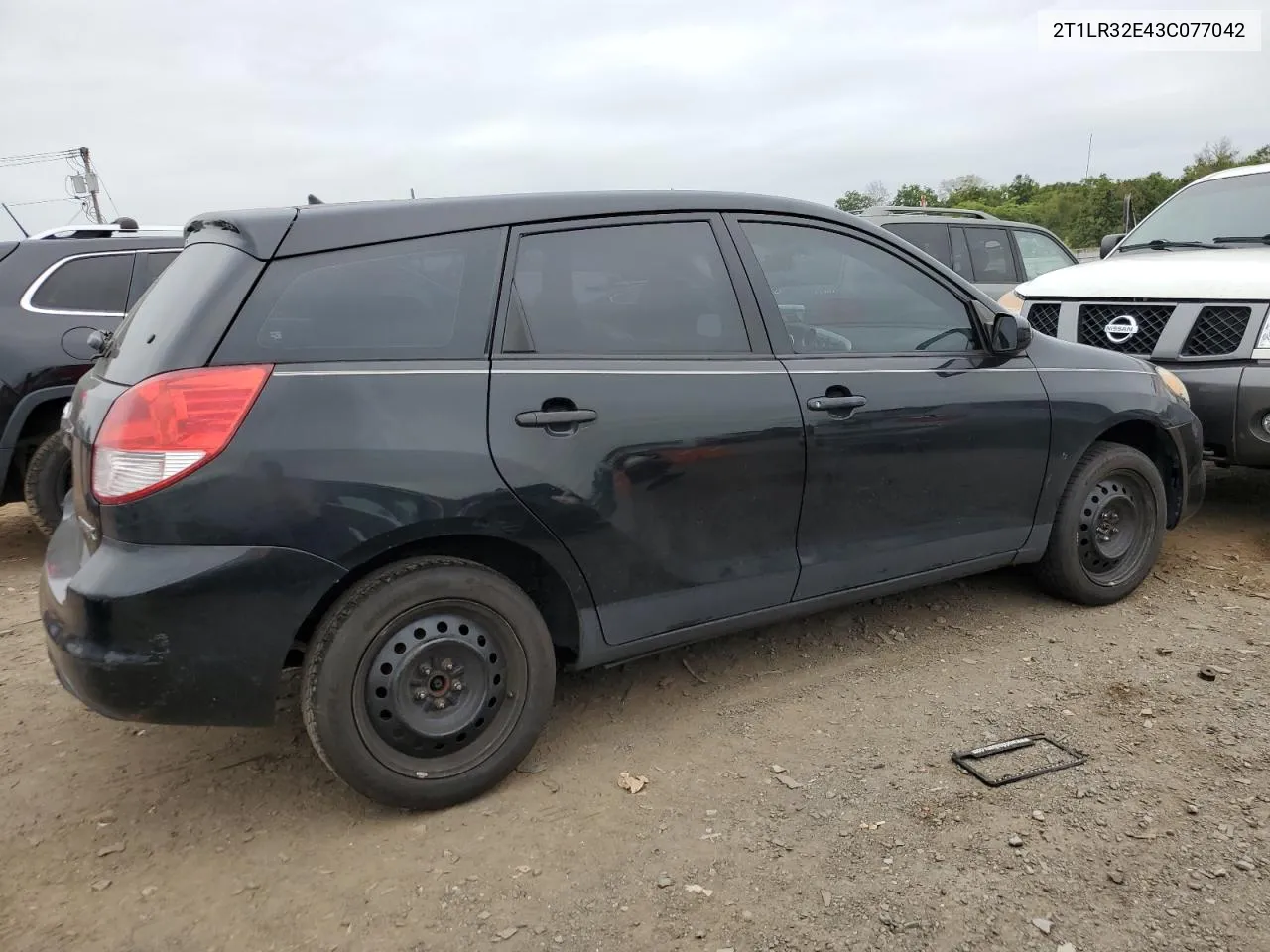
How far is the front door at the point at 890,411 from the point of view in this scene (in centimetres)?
320

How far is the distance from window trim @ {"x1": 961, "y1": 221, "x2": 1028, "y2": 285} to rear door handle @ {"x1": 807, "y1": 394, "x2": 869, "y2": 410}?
705 centimetres

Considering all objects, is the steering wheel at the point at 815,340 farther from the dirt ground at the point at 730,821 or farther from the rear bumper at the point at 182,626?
the rear bumper at the point at 182,626

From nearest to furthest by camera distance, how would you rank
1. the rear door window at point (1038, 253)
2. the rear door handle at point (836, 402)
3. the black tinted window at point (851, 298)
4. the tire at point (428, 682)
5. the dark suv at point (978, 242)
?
1. the tire at point (428, 682)
2. the rear door handle at point (836, 402)
3. the black tinted window at point (851, 298)
4. the dark suv at point (978, 242)
5. the rear door window at point (1038, 253)

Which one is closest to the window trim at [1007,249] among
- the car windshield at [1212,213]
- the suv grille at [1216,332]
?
the car windshield at [1212,213]

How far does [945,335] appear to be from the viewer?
361 centimetres

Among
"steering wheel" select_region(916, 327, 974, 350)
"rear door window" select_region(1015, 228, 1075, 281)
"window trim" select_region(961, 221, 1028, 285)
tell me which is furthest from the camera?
"rear door window" select_region(1015, 228, 1075, 281)

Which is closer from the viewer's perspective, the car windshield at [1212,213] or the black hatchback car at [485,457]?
the black hatchback car at [485,457]

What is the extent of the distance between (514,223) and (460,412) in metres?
0.65

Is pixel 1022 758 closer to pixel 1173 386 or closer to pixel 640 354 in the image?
pixel 640 354

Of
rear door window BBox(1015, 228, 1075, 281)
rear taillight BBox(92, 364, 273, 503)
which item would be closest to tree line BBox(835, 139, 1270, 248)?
rear door window BBox(1015, 228, 1075, 281)

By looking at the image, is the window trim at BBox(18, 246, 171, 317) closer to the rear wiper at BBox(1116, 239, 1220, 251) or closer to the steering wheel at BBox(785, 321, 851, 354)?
the steering wheel at BBox(785, 321, 851, 354)

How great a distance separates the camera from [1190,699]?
3264 millimetres

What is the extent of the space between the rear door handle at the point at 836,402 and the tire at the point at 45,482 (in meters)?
4.07

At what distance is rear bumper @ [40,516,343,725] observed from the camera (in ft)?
7.51
